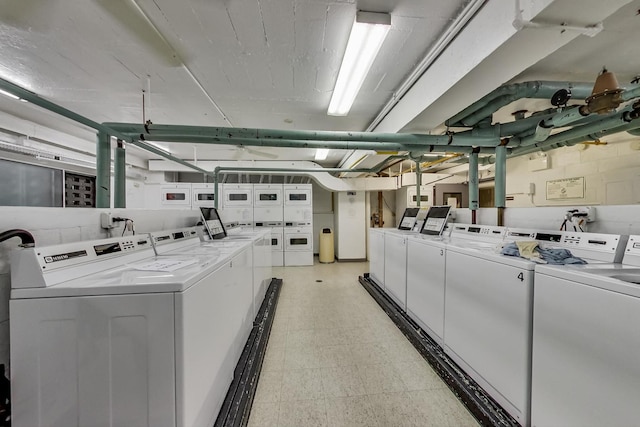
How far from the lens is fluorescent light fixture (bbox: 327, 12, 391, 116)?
4.91 feet

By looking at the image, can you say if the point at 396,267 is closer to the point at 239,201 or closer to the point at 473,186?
the point at 473,186

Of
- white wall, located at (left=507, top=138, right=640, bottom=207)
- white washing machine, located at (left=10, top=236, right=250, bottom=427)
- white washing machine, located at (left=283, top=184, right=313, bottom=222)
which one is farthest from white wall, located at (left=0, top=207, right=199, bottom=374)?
white wall, located at (left=507, top=138, right=640, bottom=207)

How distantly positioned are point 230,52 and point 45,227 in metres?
1.75

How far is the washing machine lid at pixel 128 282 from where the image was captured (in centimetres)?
83

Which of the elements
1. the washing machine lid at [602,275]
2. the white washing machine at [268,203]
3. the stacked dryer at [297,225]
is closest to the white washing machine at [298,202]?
the stacked dryer at [297,225]

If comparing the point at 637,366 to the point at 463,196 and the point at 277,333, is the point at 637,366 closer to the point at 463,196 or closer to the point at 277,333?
the point at 277,333

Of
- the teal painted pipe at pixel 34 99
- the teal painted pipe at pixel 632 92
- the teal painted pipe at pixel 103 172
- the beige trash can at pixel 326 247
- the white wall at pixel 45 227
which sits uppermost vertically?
the teal painted pipe at pixel 632 92

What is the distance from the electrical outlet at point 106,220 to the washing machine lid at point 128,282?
48 centimetres

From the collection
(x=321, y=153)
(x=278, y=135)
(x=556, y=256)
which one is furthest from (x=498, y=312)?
(x=321, y=153)

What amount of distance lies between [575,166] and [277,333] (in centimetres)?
527

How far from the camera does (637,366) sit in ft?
2.70

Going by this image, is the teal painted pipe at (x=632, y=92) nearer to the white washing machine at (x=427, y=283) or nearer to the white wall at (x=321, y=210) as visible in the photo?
the white washing machine at (x=427, y=283)

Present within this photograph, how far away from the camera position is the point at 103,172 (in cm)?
164

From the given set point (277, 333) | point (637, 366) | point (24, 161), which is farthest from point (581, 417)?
point (24, 161)
